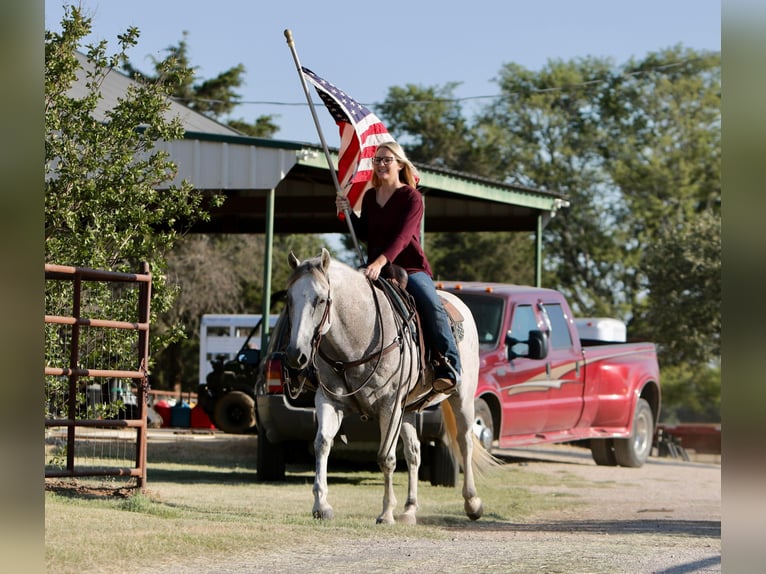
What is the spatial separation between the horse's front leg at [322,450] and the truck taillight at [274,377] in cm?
397

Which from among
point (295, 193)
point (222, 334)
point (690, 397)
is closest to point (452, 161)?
point (690, 397)

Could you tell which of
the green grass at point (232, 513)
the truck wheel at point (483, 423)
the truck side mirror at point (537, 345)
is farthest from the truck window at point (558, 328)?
the truck wheel at point (483, 423)

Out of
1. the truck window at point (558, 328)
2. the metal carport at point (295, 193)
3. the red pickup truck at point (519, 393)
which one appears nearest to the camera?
the red pickup truck at point (519, 393)

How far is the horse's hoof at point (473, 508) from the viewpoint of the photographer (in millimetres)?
10297

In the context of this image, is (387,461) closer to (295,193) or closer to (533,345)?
(533,345)

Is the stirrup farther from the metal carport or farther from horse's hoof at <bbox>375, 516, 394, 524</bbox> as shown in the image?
the metal carport

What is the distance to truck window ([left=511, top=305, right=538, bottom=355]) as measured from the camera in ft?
49.1

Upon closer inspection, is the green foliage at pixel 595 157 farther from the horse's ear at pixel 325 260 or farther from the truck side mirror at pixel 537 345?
the horse's ear at pixel 325 260

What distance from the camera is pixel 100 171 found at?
1220 centimetres

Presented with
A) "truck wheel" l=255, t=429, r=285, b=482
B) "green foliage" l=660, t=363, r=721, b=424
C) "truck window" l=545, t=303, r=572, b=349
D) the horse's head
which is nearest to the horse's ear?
the horse's head

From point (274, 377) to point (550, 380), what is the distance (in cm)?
405

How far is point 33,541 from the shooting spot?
12.9 feet

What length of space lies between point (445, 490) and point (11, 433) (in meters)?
9.86

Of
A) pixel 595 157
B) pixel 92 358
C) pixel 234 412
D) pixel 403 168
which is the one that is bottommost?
pixel 234 412
